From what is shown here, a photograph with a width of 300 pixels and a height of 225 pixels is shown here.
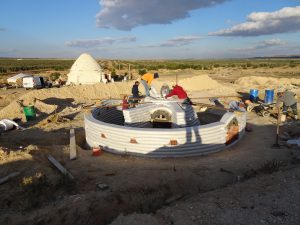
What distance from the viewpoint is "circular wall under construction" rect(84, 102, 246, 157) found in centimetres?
1066

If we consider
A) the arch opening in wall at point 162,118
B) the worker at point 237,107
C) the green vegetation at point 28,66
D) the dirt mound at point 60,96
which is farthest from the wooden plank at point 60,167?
the green vegetation at point 28,66

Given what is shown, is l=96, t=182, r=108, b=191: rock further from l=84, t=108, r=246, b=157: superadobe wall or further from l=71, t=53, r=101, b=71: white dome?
l=71, t=53, r=101, b=71: white dome

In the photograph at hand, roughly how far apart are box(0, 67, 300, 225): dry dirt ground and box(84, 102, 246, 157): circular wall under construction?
370 millimetres

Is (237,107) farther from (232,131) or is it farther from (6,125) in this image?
(6,125)

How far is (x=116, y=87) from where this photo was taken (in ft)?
105

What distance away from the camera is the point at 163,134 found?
1055cm

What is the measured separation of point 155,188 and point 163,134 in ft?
9.30

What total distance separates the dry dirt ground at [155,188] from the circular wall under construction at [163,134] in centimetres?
37

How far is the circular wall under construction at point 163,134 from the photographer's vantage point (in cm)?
1066

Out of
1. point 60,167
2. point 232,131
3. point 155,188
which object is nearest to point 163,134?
point 155,188

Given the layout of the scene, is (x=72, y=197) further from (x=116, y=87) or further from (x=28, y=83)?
(x=28, y=83)

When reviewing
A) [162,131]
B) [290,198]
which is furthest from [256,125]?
[290,198]

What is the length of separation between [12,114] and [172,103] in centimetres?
1277

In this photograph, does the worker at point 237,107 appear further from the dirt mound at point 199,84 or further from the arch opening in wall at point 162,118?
the dirt mound at point 199,84
